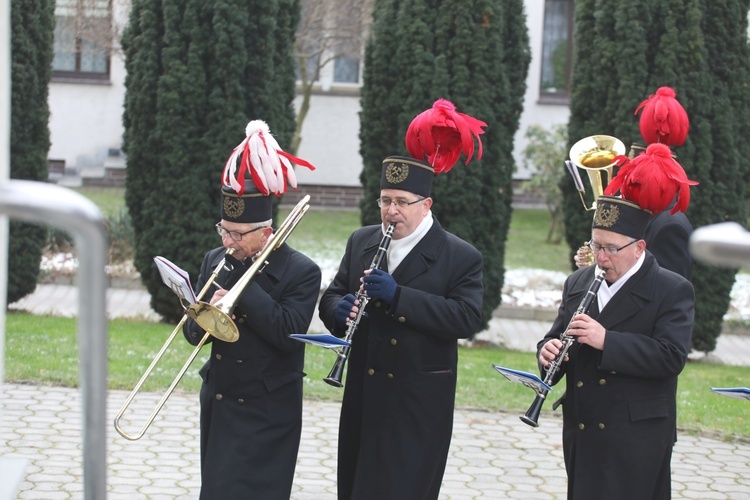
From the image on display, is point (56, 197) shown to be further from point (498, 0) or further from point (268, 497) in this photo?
point (498, 0)

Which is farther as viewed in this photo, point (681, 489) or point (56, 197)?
point (681, 489)

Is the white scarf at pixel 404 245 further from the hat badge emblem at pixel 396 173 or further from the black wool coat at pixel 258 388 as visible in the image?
the black wool coat at pixel 258 388

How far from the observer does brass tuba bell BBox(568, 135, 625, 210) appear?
5867mm

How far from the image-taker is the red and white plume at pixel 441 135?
202 inches

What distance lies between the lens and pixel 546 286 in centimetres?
1431

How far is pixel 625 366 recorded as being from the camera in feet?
14.5

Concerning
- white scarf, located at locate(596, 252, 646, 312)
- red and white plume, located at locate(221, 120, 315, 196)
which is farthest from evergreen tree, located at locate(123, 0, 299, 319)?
white scarf, located at locate(596, 252, 646, 312)

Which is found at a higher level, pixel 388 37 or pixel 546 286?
pixel 388 37

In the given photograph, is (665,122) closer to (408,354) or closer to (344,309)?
(408,354)

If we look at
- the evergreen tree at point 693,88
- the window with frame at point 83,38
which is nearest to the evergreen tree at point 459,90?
the evergreen tree at point 693,88

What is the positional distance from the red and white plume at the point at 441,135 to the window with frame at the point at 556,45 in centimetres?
1755

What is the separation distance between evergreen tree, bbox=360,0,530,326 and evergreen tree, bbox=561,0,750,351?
71cm

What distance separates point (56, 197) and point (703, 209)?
32.2 feet

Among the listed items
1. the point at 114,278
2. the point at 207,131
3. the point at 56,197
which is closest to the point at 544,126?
the point at 114,278
